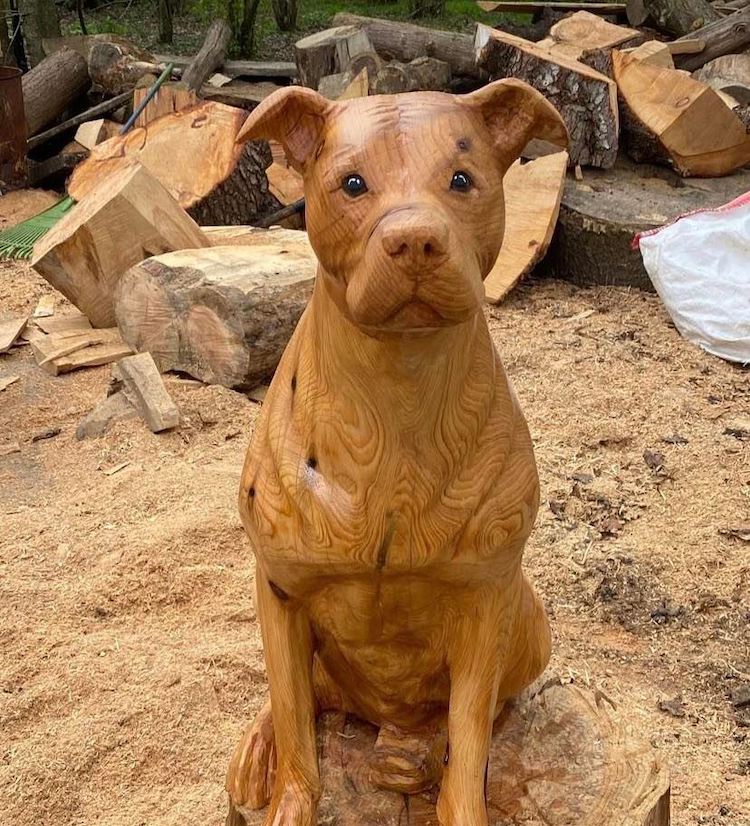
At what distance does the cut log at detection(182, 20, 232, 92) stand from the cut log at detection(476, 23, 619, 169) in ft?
9.45

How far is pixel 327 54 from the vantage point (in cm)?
792

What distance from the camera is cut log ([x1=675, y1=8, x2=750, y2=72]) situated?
8000 millimetres

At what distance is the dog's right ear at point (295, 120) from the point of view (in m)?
1.57

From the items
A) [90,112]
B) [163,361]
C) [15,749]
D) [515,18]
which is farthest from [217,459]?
[515,18]

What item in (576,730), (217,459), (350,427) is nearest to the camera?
(350,427)

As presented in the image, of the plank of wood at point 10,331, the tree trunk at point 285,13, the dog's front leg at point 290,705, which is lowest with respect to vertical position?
the tree trunk at point 285,13

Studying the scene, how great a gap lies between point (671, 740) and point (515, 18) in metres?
12.0

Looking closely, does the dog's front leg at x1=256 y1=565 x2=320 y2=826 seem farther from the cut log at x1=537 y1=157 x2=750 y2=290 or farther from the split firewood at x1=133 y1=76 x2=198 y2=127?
the split firewood at x1=133 y1=76 x2=198 y2=127

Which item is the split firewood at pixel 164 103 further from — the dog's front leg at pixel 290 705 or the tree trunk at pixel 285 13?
the dog's front leg at pixel 290 705

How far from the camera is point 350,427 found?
1.72m

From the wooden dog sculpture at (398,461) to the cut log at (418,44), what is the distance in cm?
702

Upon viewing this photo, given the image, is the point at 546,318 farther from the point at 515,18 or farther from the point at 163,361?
the point at 515,18

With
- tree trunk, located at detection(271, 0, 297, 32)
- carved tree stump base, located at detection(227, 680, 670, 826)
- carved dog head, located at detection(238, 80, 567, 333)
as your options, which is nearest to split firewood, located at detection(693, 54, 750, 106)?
carved tree stump base, located at detection(227, 680, 670, 826)

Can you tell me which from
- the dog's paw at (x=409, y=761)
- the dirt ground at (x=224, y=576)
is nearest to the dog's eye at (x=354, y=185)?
the dog's paw at (x=409, y=761)
